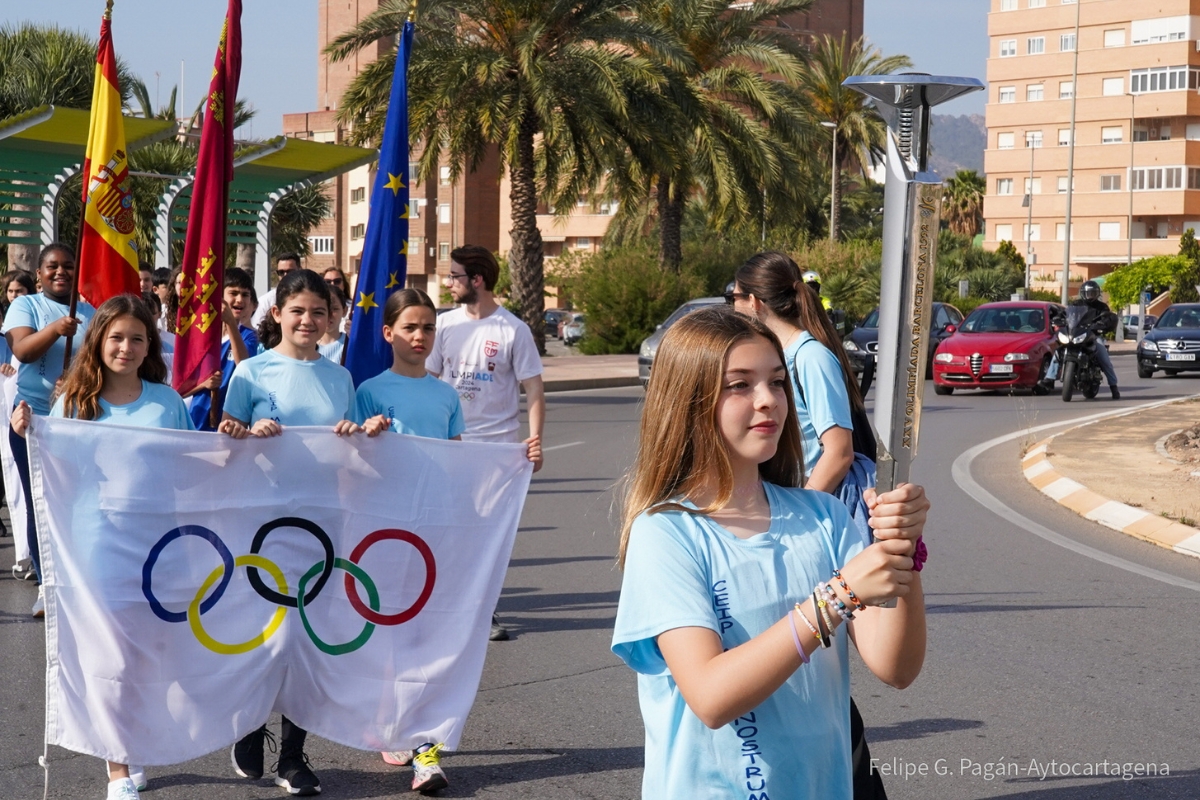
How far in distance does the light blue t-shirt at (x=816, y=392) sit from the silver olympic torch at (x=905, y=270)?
212cm

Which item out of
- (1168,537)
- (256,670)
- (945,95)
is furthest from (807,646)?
(1168,537)

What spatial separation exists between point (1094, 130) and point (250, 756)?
3442 inches

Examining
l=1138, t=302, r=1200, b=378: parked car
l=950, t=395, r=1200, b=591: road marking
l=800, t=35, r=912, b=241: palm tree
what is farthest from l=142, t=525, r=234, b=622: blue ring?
l=800, t=35, r=912, b=241: palm tree

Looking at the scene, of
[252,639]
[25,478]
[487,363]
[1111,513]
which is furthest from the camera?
[1111,513]

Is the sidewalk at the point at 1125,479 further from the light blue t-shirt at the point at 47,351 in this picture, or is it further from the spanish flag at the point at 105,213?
the light blue t-shirt at the point at 47,351

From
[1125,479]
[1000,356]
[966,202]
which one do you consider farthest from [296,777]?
[966,202]

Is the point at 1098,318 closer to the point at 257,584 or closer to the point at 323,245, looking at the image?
the point at 257,584

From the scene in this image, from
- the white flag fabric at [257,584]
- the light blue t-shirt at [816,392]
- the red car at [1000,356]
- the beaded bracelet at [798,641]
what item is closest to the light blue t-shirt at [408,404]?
the white flag fabric at [257,584]

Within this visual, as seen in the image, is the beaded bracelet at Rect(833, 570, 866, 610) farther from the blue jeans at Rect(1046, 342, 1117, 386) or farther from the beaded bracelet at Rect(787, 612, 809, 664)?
the blue jeans at Rect(1046, 342, 1117, 386)

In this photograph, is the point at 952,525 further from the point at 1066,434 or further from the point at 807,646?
the point at 807,646

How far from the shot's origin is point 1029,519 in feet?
34.7

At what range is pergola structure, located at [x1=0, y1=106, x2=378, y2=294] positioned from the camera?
46.0ft

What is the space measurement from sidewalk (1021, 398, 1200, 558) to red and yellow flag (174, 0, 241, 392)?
20.8ft

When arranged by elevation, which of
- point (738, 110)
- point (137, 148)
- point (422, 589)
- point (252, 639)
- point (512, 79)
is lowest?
point (252, 639)
